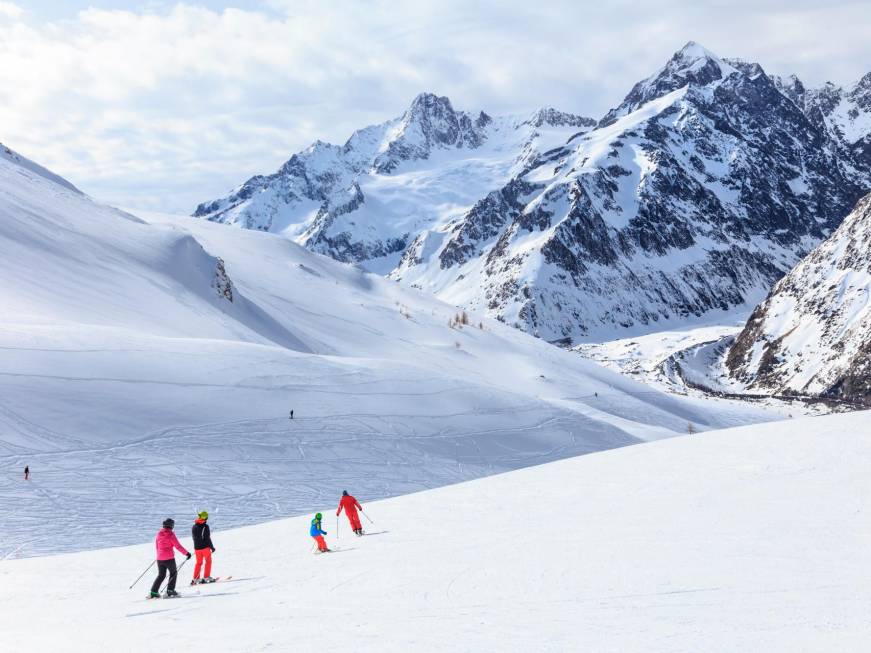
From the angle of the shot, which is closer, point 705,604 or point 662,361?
point 705,604

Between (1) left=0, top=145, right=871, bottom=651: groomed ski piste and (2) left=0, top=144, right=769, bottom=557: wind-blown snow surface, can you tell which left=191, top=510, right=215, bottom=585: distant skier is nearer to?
(1) left=0, top=145, right=871, bottom=651: groomed ski piste

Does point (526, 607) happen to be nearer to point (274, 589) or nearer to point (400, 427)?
point (274, 589)

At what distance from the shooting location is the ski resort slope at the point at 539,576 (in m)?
9.73

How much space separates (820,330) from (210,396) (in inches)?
5799

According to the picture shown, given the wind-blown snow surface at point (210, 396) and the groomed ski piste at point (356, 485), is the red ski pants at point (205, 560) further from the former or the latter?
the wind-blown snow surface at point (210, 396)

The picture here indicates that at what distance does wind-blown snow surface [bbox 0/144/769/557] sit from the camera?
80.0 feet

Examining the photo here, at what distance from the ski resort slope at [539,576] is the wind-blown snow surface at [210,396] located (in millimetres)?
3661

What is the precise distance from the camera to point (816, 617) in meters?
9.66

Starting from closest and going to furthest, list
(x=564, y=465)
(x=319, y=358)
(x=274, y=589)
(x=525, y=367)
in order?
(x=274, y=589)
(x=564, y=465)
(x=319, y=358)
(x=525, y=367)

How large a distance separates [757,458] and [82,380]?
22659mm

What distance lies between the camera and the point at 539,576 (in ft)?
41.9

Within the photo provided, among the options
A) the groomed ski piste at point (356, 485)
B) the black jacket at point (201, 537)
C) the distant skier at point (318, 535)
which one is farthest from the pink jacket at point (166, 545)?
the distant skier at point (318, 535)

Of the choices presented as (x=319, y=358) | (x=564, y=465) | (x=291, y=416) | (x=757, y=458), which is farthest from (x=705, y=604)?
(x=319, y=358)

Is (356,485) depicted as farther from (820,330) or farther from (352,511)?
(820,330)
